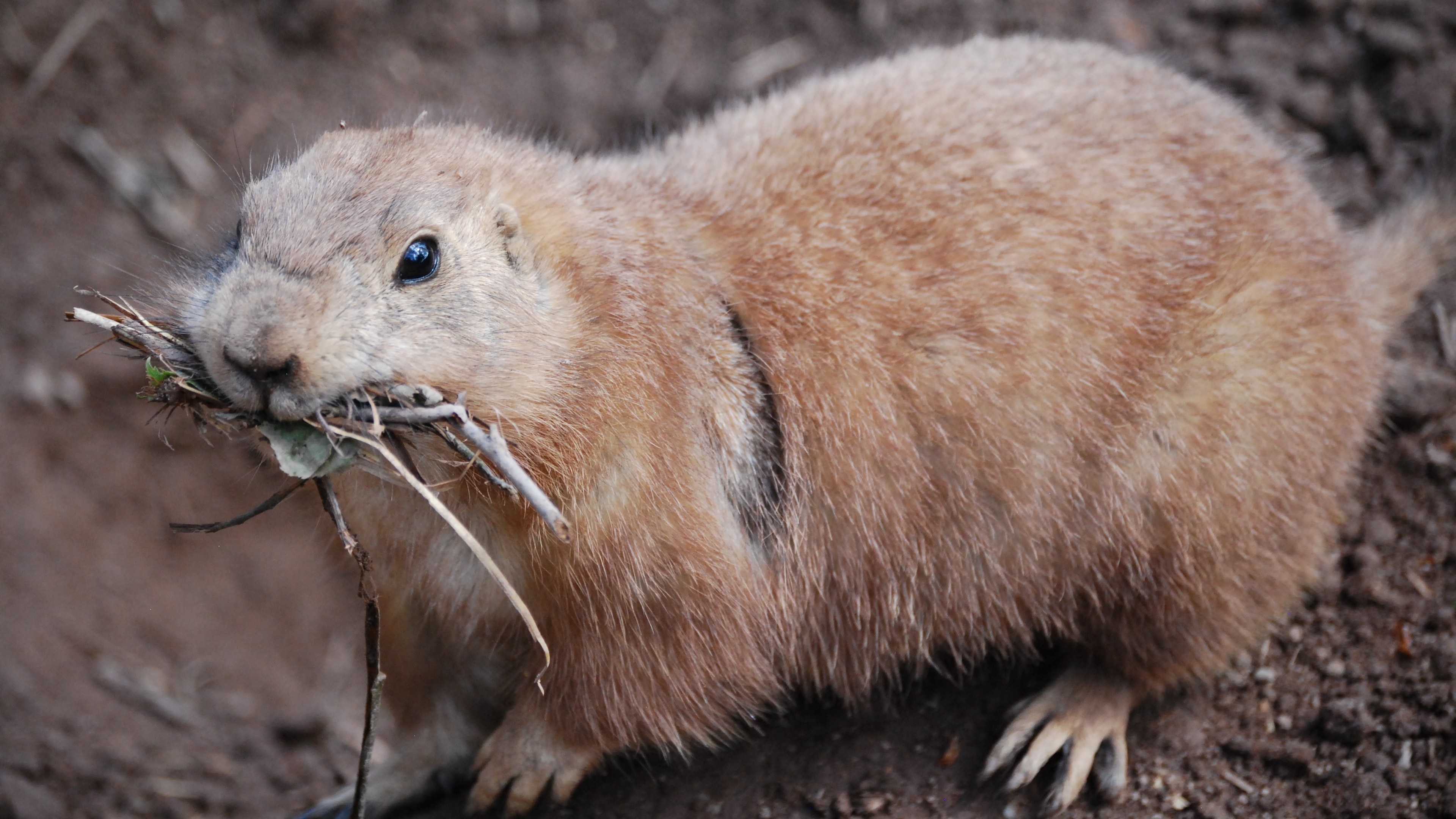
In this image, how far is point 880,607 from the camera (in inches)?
156

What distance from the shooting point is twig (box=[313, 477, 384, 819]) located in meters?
2.93

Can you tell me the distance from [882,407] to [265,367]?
1.95 meters

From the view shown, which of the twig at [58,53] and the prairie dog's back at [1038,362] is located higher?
the twig at [58,53]

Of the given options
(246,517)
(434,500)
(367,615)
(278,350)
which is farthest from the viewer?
(367,615)

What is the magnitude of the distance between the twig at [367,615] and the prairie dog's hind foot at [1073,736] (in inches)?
87.8

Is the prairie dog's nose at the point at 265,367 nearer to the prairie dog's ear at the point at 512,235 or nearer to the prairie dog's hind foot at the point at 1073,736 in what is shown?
the prairie dog's ear at the point at 512,235

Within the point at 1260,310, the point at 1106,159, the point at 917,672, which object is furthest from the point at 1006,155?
the point at 917,672

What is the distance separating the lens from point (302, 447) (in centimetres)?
280

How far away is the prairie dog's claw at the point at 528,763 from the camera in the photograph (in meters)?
3.95

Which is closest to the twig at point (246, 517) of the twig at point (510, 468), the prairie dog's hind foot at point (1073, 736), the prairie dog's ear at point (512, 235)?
the twig at point (510, 468)

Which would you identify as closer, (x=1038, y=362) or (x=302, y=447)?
(x=302, y=447)

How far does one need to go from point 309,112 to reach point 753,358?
457cm

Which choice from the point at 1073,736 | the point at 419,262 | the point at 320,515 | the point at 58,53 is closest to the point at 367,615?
the point at 320,515

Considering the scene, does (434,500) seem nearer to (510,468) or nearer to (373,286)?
(510,468)
